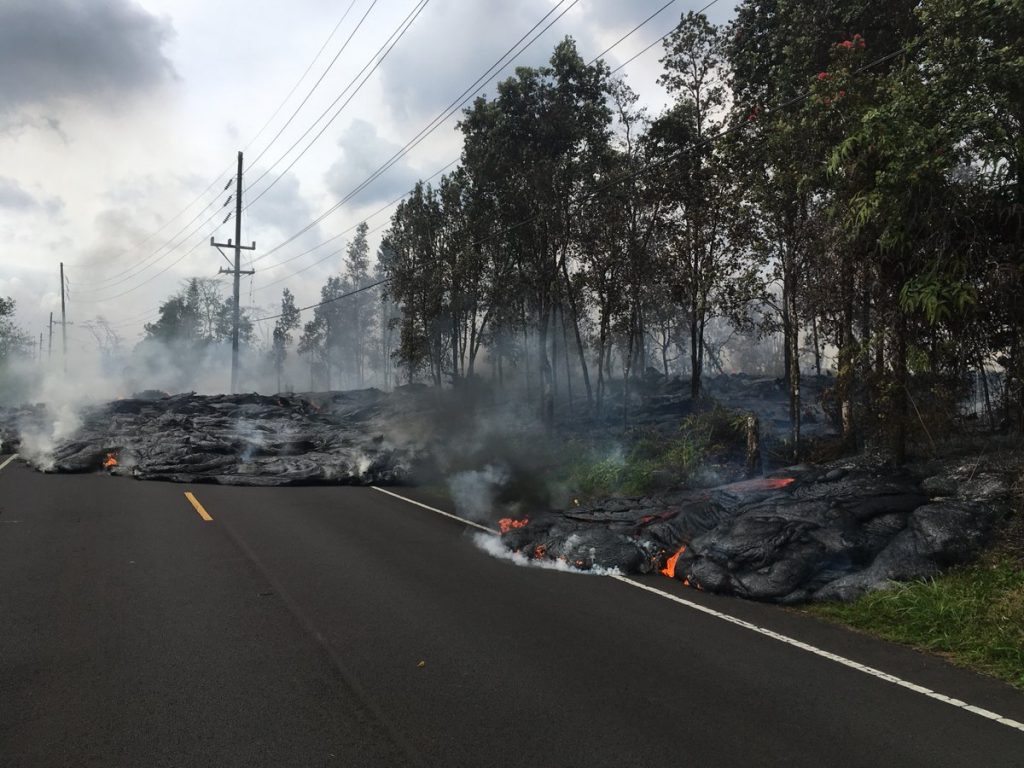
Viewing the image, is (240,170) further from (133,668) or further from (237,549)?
(133,668)

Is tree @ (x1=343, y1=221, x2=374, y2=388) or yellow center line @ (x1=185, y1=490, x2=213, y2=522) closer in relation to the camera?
yellow center line @ (x1=185, y1=490, x2=213, y2=522)

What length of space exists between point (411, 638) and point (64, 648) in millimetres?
2561

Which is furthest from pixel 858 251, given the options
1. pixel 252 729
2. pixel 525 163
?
pixel 525 163

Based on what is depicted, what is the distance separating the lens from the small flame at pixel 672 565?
751 cm

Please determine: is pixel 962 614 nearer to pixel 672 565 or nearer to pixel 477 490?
pixel 672 565

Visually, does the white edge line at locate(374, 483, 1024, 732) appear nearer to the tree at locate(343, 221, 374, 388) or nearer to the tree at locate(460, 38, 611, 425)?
the tree at locate(460, 38, 611, 425)

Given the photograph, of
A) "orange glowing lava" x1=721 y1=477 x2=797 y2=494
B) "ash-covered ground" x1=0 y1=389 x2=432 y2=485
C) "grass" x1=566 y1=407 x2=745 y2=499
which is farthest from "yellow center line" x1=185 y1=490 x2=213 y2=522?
"orange glowing lava" x1=721 y1=477 x2=797 y2=494

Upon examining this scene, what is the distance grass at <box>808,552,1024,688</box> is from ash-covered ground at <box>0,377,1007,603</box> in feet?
0.76

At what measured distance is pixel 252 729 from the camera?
371cm

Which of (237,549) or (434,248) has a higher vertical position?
(434,248)

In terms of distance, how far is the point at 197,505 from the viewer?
38.7 ft

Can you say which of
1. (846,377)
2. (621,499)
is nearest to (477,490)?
(621,499)

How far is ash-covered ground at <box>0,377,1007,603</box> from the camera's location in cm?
679

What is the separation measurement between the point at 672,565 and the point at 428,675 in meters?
3.92
